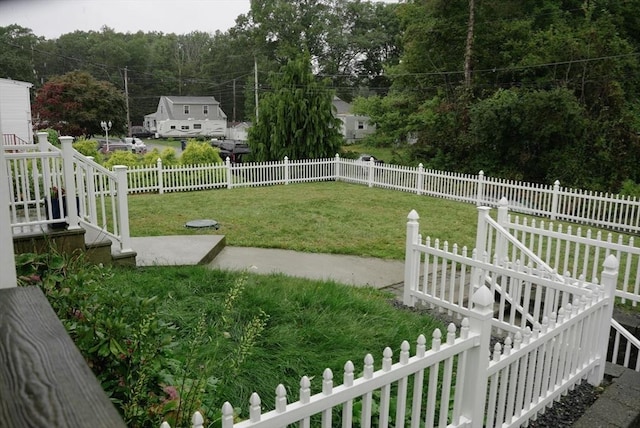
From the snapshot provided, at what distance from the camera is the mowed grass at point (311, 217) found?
332 inches

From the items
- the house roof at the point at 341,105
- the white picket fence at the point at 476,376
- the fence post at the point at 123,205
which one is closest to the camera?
the white picket fence at the point at 476,376

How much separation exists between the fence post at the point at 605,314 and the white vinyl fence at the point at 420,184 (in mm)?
7414

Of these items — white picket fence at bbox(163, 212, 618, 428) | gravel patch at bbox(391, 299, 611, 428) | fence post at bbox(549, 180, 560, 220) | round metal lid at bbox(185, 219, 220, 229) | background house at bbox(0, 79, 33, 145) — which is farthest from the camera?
background house at bbox(0, 79, 33, 145)

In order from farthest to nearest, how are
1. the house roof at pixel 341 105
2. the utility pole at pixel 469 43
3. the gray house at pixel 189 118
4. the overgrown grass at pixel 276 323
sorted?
the gray house at pixel 189 118 < the house roof at pixel 341 105 < the utility pole at pixel 469 43 < the overgrown grass at pixel 276 323

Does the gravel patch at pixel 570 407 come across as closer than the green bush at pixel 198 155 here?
Yes

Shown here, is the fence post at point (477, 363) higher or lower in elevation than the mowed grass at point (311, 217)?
higher

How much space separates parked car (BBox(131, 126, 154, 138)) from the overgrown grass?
1939 inches

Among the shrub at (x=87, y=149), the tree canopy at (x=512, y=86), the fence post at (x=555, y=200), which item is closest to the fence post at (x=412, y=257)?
the tree canopy at (x=512, y=86)

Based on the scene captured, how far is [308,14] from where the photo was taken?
125ft

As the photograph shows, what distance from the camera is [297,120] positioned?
19.1 m

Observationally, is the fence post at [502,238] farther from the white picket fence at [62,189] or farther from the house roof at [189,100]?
the house roof at [189,100]

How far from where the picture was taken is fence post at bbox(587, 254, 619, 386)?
12.8 feet

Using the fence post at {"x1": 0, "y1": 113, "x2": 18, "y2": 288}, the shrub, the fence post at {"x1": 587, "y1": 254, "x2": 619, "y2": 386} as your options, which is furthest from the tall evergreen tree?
the fence post at {"x1": 0, "y1": 113, "x2": 18, "y2": 288}

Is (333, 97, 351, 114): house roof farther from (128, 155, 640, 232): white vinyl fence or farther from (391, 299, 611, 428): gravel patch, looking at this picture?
(391, 299, 611, 428): gravel patch
